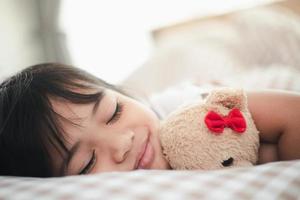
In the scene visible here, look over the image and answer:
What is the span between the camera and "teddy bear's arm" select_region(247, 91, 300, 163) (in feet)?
2.33

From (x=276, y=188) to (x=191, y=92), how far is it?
66 cm

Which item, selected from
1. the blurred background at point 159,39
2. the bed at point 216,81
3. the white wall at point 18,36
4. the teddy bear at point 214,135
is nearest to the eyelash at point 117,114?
the teddy bear at point 214,135

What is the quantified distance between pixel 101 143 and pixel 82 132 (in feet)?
0.15

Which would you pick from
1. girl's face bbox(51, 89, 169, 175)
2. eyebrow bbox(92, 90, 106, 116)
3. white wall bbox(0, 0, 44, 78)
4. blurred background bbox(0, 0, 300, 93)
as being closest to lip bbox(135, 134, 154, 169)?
girl's face bbox(51, 89, 169, 175)

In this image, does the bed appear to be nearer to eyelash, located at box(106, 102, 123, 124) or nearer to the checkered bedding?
the checkered bedding

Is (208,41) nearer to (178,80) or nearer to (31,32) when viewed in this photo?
(178,80)

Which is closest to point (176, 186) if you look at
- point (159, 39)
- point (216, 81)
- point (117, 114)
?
point (117, 114)

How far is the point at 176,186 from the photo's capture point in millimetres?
460

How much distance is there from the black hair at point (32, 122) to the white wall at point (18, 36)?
1371 mm

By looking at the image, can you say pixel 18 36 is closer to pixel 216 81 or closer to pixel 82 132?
pixel 216 81

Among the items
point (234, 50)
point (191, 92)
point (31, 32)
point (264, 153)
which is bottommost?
point (264, 153)

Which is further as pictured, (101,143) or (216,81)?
(216,81)

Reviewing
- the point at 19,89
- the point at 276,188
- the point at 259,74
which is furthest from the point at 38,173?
the point at 259,74

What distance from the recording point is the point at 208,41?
5.15 ft
